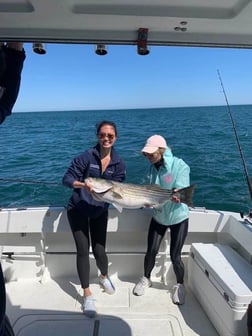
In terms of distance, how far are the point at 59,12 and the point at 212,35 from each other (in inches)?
31.1

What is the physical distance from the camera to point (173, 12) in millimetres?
1457

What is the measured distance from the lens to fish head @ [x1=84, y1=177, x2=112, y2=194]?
111 inches

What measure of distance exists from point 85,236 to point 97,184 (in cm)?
59

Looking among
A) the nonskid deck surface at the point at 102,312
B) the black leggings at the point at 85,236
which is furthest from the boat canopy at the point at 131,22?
the nonskid deck surface at the point at 102,312

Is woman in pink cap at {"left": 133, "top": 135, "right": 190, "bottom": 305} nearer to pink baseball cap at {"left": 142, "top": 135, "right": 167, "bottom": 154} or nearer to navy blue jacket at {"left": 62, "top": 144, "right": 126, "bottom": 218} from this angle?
pink baseball cap at {"left": 142, "top": 135, "right": 167, "bottom": 154}

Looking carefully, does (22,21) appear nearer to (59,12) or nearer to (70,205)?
(59,12)

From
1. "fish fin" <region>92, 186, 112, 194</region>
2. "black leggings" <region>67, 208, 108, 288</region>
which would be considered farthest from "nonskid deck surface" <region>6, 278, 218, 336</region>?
"fish fin" <region>92, 186, 112, 194</region>

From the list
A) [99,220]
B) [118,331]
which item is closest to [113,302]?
[118,331]

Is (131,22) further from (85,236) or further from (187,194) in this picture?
(85,236)

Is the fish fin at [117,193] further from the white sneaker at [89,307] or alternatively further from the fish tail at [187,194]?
the white sneaker at [89,307]

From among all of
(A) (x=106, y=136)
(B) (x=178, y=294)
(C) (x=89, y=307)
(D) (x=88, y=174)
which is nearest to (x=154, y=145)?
(A) (x=106, y=136)

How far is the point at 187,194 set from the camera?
292cm

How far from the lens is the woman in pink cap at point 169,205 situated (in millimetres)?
3064

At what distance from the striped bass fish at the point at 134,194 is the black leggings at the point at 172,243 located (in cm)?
33
